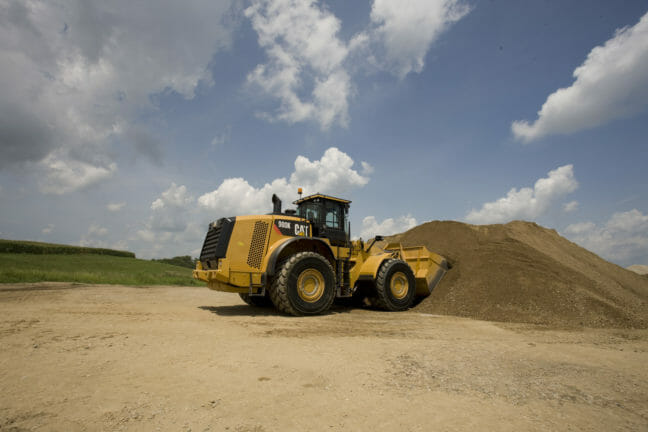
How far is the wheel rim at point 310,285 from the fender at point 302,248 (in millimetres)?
684

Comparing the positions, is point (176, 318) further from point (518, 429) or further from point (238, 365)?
point (518, 429)

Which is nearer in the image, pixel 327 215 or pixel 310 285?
pixel 310 285

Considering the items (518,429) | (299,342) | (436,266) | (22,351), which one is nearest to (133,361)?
(22,351)

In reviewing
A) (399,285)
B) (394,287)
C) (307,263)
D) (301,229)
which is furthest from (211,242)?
(399,285)

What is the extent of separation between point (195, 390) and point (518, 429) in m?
2.58

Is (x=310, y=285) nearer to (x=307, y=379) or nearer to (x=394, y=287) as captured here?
(x=394, y=287)

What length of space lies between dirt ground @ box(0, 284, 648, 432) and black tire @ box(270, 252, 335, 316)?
1470 millimetres

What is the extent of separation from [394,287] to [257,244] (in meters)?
4.14

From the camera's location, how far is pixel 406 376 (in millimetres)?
3453

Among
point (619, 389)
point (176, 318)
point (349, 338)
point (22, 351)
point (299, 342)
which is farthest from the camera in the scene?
point (176, 318)

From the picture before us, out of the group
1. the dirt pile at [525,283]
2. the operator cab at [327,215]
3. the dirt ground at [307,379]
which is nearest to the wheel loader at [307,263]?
the operator cab at [327,215]

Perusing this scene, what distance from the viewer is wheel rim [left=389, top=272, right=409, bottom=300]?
9.26 m

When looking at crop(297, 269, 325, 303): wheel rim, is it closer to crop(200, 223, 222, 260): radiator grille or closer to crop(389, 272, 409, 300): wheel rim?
crop(200, 223, 222, 260): radiator grille

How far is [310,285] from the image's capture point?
25.4ft
